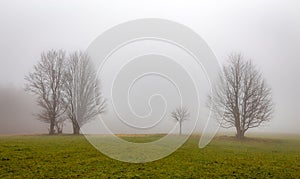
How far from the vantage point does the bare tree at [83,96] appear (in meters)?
54.3

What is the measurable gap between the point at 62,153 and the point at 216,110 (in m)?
40.0

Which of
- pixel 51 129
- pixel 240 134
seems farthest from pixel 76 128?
pixel 240 134

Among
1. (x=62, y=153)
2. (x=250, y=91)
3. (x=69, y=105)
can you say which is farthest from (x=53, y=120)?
(x=250, y=91)

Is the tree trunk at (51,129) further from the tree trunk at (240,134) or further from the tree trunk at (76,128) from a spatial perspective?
the tree trunk at (240,134)

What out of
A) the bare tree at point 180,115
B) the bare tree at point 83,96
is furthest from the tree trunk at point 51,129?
the bare tree at point 180,115

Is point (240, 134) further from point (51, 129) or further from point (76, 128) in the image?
point (51, 129)

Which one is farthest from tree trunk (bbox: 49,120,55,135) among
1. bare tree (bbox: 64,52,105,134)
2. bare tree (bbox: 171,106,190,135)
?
bare tree (bbox: 171,106,190,135)

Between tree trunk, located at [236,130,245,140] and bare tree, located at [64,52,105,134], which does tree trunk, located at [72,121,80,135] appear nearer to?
bare tree, located at [64,52,105,134]

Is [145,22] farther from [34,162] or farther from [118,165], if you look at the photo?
[34,162]

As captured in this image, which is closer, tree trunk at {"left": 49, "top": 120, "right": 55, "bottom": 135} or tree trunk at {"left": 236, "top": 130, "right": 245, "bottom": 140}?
tree trunk at {"left": 236, "top": 130, "right": 245, "bottom": 140}

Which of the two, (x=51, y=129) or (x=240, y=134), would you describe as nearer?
(x=240, y=134)

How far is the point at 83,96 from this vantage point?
54.9 meters

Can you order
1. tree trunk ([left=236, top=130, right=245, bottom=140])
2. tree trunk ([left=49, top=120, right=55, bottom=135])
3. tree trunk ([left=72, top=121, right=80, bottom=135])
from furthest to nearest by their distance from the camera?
tree trunk ([left=49, top=120, right=55, bottom=135]) < tree trunk ([left=72, top=121, right=80, bottom=135]) < tree trunk ([left=236, top=130, right=245, bottom=140])

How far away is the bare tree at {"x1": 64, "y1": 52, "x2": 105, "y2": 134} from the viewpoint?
54.3 meters
